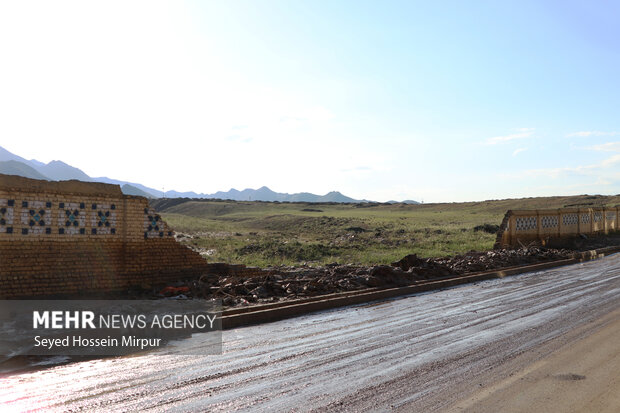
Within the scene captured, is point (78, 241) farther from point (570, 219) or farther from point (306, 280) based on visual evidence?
point (570, 219)

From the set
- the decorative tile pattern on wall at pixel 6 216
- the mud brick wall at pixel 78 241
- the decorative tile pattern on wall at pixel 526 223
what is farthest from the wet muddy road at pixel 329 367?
the decorative tile pattern on wall at pixel 526 223

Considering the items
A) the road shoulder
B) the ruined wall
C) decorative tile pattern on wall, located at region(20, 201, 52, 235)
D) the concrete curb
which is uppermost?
decorative tile pattern on wall, located at region(20, 201, 52, 235)

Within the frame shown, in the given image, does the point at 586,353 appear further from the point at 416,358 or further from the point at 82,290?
the point at 82,290

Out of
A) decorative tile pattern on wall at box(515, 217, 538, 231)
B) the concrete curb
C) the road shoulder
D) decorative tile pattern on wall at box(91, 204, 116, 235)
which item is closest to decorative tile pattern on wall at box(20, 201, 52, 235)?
decorative tile pattern on wall at box(91, 204, 116, 235)

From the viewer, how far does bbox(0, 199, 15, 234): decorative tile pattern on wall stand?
373 inches

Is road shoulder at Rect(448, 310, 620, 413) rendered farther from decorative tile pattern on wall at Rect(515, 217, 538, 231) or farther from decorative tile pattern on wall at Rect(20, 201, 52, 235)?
decorative tile pattern on wall at Rect(515, 217, 538, 231)

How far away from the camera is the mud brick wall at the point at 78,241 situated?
9.59 meters

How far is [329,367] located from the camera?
21.0 ft

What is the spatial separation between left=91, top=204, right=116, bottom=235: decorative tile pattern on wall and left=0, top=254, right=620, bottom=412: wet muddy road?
14.2 ft

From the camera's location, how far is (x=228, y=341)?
314 inches

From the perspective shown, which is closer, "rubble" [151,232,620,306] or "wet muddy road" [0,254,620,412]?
"wet muddy road" [0,254,620,412]

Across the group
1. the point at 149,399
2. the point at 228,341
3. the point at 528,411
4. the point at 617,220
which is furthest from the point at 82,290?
the point at 617,220

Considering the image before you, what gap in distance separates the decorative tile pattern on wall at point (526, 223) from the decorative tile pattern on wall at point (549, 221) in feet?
2.23

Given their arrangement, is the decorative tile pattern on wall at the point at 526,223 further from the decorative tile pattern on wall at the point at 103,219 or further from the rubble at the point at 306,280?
the decorative tile pattern on wall at the point at 103,219
